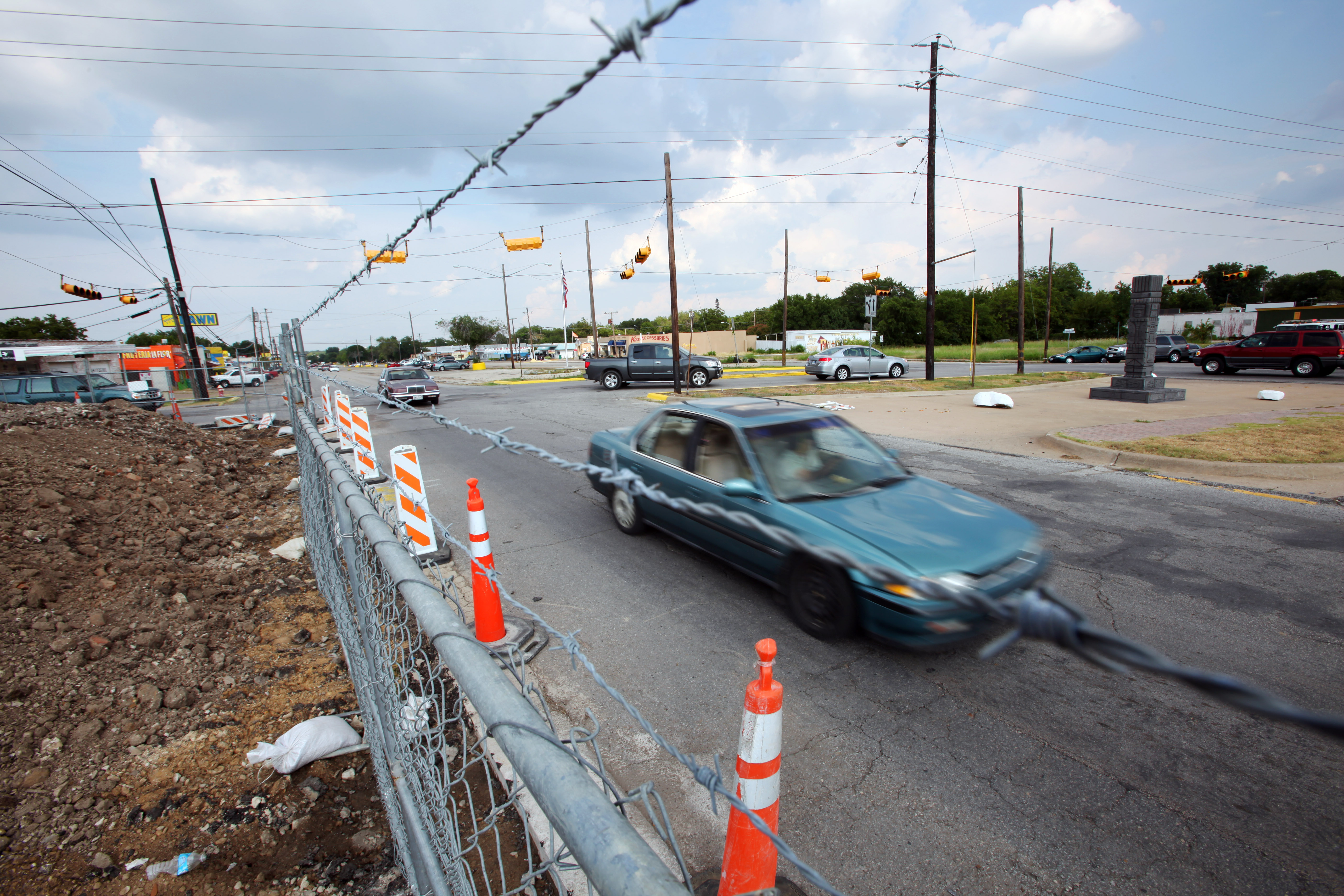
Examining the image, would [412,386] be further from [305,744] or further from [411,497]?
[305,744]

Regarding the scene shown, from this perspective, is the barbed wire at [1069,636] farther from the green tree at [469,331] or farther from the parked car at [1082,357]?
the green tree at [469,331]

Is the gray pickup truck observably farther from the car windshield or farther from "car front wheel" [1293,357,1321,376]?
"car front wheel" [1293,357,1321,376]

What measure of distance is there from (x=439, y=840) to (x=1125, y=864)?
8.47 feet

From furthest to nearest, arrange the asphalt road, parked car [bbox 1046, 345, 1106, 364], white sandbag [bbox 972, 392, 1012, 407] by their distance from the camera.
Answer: parked car [bbox 1046, 345, 1106, 364], white sandbag [bbox 972, 392, 1012, 407], the asphalt road

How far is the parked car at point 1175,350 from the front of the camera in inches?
1316

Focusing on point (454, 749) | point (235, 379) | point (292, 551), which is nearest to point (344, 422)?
point (292, 551)

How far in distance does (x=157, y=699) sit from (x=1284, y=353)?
102 feet

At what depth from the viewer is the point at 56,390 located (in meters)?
18.7

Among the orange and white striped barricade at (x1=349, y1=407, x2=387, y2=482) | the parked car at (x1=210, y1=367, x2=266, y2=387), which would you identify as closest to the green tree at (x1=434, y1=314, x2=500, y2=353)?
the parked car at (x1=210, y1=367, x2=266, y2=387)

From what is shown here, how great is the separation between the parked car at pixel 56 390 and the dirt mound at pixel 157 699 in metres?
15.3

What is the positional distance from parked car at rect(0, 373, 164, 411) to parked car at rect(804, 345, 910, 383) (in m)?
22.4

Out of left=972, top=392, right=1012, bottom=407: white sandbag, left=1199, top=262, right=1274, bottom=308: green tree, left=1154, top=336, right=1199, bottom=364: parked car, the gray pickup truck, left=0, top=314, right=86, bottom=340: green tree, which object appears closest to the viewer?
left=972, top=392, right=1012, bottom=407: white sandbag

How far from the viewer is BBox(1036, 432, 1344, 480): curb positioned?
7715 mm

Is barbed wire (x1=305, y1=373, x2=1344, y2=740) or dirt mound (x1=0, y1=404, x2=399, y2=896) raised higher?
barbed wire (x1=305, y1=373, x2=1344, y2=740)
